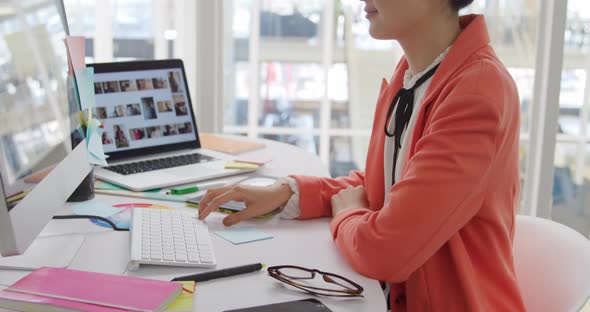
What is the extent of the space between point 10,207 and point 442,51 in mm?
839

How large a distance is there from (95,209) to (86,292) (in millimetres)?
520

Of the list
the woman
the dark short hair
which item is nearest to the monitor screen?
the woman

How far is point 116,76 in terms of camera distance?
187 cm


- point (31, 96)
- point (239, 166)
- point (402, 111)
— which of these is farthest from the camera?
point (239, 166)

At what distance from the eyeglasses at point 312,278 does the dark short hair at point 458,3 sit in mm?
569

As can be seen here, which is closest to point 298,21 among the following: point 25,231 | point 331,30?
point 331,30

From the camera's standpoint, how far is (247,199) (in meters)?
1.43

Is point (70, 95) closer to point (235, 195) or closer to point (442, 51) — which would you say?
point (235, 195)

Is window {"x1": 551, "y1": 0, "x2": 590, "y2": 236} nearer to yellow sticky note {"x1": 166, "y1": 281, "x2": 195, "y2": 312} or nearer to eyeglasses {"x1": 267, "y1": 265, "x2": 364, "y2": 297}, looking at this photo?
eyeglasses {"x1": 267, "y1": 265, "x2": 364, "y2": 297}

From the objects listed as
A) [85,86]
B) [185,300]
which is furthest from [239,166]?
[185,300]

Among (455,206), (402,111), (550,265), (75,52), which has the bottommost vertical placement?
(550,265)

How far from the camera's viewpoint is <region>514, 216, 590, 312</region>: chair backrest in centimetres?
119

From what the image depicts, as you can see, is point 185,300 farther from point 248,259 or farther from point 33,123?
point 33,123

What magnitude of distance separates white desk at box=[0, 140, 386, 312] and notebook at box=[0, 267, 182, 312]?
60 millimetres
